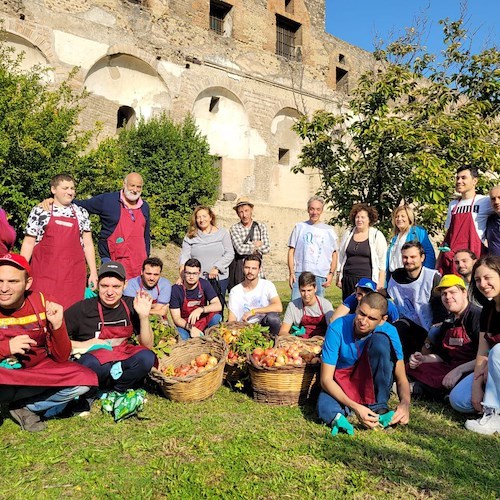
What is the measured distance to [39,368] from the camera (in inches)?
129

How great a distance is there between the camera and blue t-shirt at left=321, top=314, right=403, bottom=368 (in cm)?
361

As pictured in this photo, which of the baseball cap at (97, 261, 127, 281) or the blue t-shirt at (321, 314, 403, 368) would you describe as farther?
the baseball cap at (97, 261, 127, 281)

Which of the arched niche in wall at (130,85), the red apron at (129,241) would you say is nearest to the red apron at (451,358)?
the red apron at (129,241)

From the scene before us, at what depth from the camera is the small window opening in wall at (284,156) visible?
19938mm

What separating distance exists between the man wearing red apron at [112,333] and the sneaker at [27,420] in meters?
0.50

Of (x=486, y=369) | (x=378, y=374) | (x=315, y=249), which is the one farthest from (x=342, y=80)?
(x=378, y=374)

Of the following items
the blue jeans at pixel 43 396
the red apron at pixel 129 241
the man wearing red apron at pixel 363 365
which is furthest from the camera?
the red apron at pixel 129 241

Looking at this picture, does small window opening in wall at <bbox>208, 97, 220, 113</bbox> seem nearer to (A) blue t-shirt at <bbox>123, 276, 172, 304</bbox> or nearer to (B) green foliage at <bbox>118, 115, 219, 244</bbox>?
(B) green foliage at <bbox>118, 115, 219, 244</bbox>

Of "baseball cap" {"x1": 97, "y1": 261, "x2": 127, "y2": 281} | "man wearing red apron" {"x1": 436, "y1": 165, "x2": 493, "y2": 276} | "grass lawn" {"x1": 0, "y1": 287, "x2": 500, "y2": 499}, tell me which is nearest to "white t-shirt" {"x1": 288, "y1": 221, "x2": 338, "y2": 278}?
"man wearing red apron" {"x1": 436, "y1": 165, "x2": 493, "y2": 276}

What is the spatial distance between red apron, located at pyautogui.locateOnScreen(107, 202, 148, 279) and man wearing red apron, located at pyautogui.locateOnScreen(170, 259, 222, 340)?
1.71 feet

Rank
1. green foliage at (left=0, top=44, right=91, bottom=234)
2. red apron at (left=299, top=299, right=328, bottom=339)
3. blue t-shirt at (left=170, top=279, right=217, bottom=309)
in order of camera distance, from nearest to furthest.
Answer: red apron at (left=299, top=299, right=328, bottom=339), blue t-shirt at (left=170, top=279, right=217, bottom=309), green foliage at (left=0, top=44, right=91, bottom=234)

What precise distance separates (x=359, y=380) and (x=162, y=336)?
1.92 metres

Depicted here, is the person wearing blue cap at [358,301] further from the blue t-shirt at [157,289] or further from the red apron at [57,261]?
the red apron at [57,261]

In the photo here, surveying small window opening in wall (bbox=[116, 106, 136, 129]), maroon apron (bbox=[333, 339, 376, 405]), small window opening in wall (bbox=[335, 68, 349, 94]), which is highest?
small window opening in wall (bbox=[335, 68, 349, 94])
